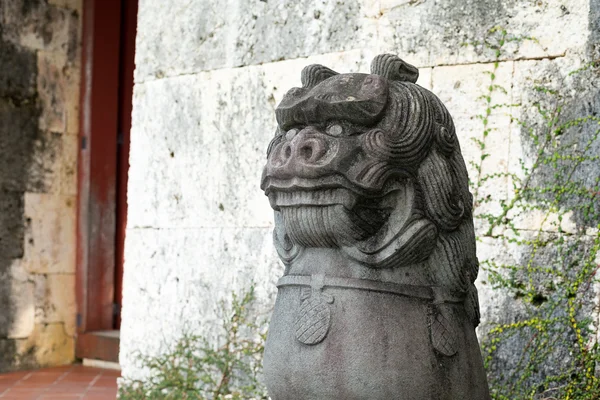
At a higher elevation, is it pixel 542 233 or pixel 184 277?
pixel 542 233

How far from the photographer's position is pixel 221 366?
15.0 ft

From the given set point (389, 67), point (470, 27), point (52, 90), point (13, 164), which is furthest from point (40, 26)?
point (389, 67)

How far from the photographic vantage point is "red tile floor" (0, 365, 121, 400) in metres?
5.55

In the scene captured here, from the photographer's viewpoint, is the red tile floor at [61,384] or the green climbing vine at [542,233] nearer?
the green climbing vine at [542,233]

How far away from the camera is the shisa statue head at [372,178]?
252 cm

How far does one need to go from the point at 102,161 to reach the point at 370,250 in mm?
4763

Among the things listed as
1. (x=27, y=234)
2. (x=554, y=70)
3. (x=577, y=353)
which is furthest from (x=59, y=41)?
(x=577, y=353)

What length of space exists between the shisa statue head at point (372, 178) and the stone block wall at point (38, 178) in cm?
437

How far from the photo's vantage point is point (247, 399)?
4.54m

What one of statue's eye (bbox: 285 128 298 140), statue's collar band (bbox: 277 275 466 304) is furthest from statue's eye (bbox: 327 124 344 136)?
statue's collar band (bbox: 277 275 466 304)

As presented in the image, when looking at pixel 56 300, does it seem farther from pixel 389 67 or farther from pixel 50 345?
pixel 389 67

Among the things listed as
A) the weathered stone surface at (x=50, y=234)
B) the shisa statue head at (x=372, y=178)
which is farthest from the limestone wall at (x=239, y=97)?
the weathered stone surface at (x=50, y=234)

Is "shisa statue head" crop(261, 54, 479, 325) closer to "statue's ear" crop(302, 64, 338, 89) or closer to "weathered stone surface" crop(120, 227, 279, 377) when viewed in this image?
"statue's ear" crop(302, 64, 338, 89)

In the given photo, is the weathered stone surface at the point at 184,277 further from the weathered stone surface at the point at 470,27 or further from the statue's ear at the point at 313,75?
the statue's ear at the point at 313,75
